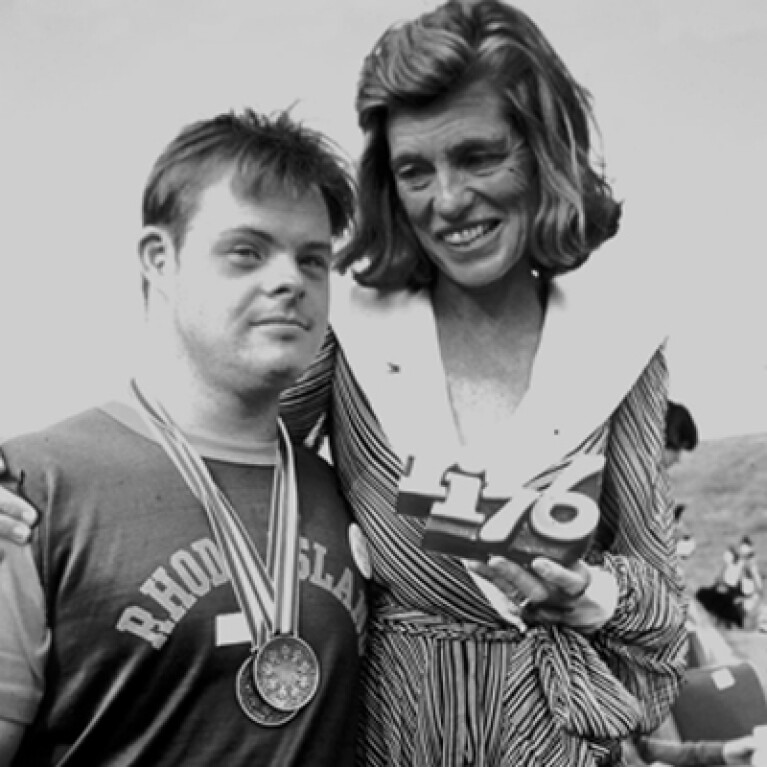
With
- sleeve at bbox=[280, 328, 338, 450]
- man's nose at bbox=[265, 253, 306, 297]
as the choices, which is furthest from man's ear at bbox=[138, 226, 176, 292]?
sleeve at bbox=[280, 328, 338, 450]

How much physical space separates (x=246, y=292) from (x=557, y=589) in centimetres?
41

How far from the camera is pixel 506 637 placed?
1276 millimetres

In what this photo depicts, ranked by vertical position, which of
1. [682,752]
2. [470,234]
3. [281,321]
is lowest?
[682,752]

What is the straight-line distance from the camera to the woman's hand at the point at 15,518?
1.03 m

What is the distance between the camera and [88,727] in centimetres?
107

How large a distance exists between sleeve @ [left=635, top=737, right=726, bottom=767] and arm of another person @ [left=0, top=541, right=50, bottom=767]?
1.99 metres

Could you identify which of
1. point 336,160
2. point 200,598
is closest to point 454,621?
point 200,598

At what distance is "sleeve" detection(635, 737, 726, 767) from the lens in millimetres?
2771

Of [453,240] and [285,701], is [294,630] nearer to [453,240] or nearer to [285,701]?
[285,701]

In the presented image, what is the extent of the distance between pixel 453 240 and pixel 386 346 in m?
0.14

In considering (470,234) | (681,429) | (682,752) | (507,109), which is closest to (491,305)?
(470,234)

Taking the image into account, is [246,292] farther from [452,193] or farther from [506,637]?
[506,637]

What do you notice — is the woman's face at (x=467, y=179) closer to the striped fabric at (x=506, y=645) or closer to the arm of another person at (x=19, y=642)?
the striped fabric at (x=506, y=645)

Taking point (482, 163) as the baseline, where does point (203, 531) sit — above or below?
below
